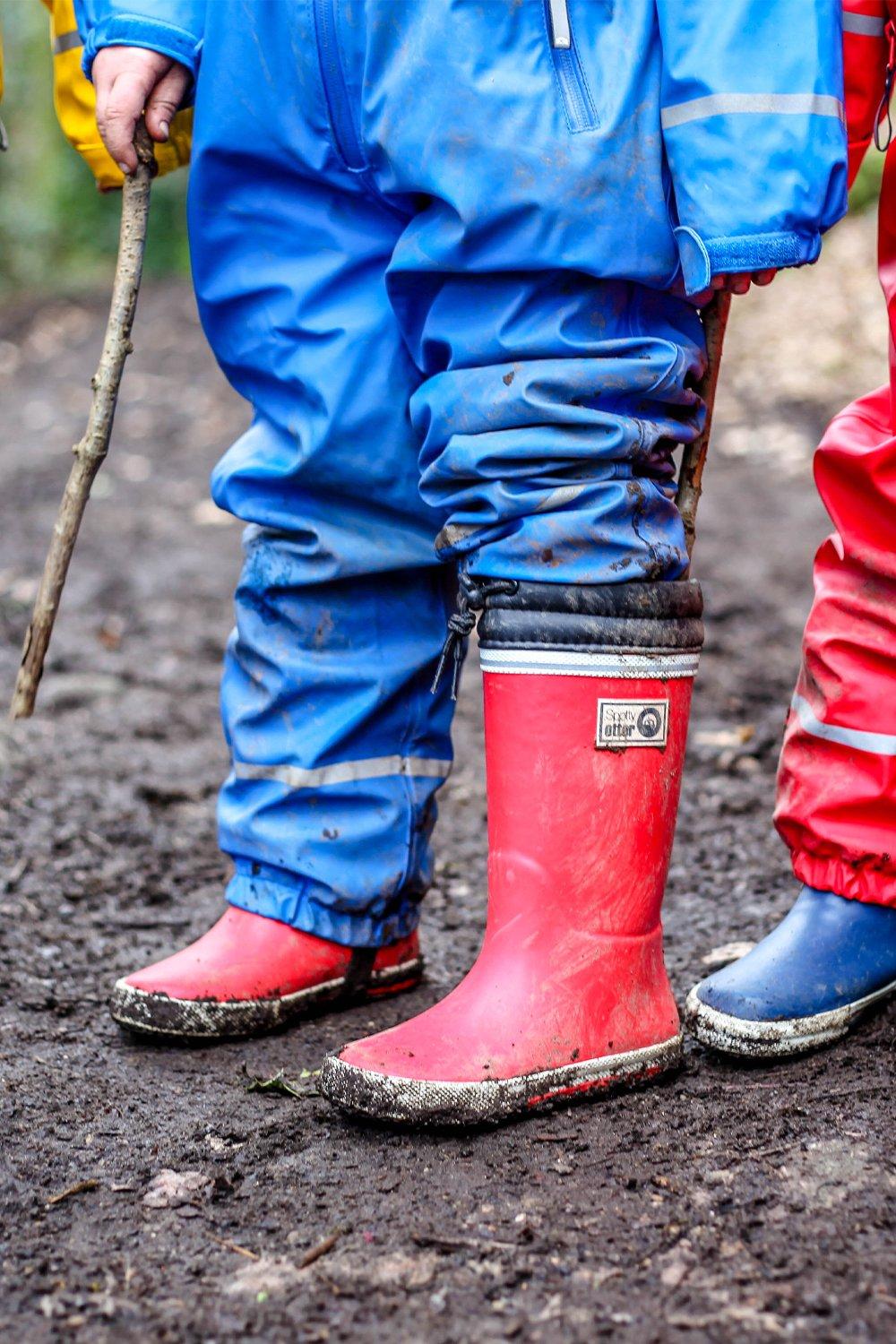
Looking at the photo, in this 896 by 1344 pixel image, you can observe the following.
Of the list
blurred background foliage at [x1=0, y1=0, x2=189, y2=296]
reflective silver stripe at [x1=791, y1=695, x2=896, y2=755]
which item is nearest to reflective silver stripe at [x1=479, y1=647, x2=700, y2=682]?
reflective silver stripe at [x1=791, y1=695, x2=896, y2=755]

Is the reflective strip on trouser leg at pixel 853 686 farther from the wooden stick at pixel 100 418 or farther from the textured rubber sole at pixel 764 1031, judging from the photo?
the wooden stick at pixel 100 418

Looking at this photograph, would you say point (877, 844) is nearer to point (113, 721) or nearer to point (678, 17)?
point (678, 17)

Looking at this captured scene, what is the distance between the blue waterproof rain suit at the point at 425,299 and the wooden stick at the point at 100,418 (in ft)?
0.22

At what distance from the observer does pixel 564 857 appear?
1495mm

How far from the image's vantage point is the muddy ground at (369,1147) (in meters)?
1.15

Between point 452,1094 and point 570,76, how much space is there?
103cm

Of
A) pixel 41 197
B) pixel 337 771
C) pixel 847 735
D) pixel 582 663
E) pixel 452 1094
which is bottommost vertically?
pixel 452 1094

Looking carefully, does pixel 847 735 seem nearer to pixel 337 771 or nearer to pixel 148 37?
pixel 337 771

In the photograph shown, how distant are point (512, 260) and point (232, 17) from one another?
1.56ft

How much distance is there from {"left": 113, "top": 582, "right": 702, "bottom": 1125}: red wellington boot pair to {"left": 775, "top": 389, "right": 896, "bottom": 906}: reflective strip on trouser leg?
0.22m

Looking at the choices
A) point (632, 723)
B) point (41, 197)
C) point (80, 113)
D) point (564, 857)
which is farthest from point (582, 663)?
point (41, 197)

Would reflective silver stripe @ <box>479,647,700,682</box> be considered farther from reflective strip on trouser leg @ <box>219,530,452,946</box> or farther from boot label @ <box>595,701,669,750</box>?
reflective strip on trouser leg @ <box>219,530,452,946</box>

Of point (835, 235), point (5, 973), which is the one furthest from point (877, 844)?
point (835, 235)

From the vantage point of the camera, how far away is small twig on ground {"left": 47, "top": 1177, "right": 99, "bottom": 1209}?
1373 millimetres
